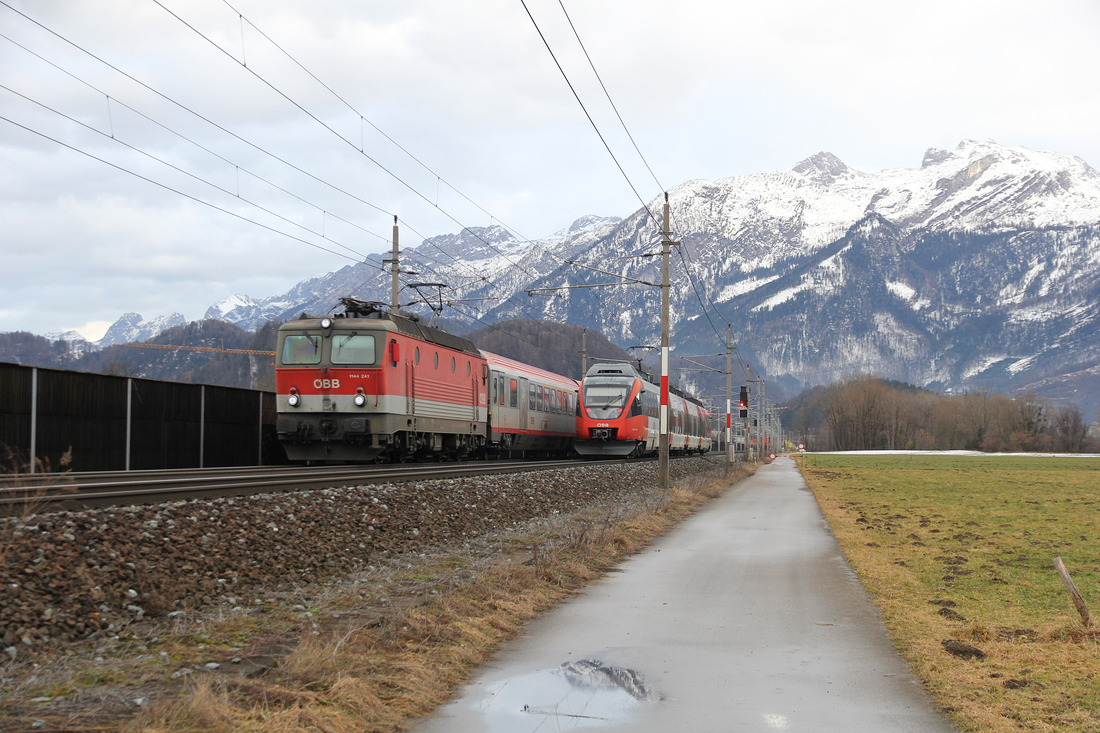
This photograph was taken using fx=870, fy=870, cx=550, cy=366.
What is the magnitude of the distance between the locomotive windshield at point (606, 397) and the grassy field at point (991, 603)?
17247 millimetres

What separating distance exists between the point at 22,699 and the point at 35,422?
15293mm

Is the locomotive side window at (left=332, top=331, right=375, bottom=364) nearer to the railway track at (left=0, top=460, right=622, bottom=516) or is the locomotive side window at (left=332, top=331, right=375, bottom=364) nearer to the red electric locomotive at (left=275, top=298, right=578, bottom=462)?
the red electric locomotive at (left=275, top=298, right=578, bottom=462)

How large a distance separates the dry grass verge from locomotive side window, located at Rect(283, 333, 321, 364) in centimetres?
1228

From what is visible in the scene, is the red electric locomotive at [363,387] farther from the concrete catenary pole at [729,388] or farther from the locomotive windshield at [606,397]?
the concrete catenary pole at [729,388]

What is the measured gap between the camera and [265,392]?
84.9ft

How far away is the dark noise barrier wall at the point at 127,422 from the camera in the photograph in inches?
704

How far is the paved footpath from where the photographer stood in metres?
5.66

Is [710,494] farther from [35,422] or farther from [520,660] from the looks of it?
[520,660]

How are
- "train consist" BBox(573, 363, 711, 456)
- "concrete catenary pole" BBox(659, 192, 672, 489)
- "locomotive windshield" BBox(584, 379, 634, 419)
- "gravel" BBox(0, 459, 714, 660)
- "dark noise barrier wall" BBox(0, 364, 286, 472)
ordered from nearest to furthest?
"gravel" BBox(0, 459, 714, 660) → "dark noise barrier wall" BBox(0, 364, 286, 472) → "concrete catenary pole" BBox(659, 192, 672, 489) → "locomotive windshield" BBox(584, 379, 634, 419) → "train consist" BBox(573, 363, 711, 456)

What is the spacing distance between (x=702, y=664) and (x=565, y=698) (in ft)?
4.87

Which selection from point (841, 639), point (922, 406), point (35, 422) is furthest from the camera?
point (922, 406)

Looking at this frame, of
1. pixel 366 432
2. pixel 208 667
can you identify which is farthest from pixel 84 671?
pixel 366 432

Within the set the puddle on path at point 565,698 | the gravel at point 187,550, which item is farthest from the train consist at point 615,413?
the puddle on path at point 565,698

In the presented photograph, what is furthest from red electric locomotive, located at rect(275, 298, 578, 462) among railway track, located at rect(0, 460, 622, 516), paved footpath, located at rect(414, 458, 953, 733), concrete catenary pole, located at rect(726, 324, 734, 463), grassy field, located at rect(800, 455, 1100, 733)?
concrete catenary pole, located at rect(726, 324, 734, 463)
